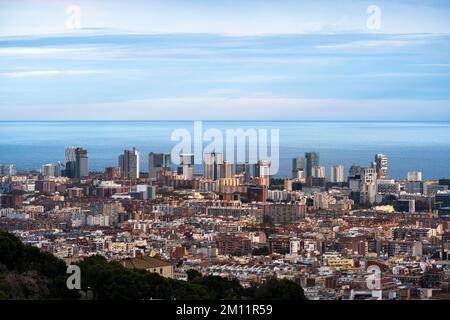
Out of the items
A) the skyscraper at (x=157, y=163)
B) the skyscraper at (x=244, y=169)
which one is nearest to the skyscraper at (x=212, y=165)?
the skyscraper at (x=244, y=169)

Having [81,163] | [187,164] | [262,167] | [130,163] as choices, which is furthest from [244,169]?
[81,163]

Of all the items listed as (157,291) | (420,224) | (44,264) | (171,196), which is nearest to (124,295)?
(157,291)

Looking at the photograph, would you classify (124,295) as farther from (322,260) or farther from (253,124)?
(322,260)

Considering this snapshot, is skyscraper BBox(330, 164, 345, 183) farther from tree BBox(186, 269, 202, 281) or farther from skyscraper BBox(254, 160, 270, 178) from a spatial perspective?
tree BBox(186, 269, 202, 281)

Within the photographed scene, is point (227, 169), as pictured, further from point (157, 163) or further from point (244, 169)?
point (157, 163)

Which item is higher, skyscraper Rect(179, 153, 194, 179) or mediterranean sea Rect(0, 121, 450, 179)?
mediterranean sea Rect(0, 121, 450, 179)

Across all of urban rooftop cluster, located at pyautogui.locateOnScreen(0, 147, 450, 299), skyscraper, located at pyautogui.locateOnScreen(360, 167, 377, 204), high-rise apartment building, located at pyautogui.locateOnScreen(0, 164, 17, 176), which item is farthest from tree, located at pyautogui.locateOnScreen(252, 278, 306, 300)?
skyscraper, located at pyautogui.locateOnScreen(360, 167, 377, 204)

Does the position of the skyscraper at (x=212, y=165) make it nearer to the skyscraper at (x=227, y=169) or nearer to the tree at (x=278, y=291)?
the skyscraper at (x=227, y=169)
